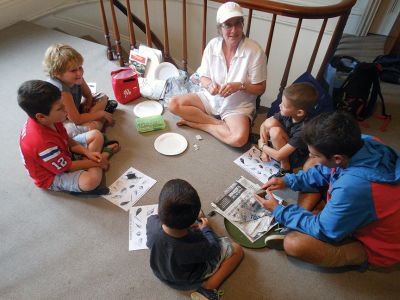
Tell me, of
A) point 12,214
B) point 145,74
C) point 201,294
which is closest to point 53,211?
point 12,214

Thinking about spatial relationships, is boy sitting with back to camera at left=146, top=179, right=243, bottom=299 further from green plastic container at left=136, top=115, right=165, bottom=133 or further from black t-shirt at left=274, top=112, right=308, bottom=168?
green plastic container at left=136, top=115, right=165, bottom=133

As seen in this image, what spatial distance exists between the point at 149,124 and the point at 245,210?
95 centimetres

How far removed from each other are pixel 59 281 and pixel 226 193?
3.18 ft

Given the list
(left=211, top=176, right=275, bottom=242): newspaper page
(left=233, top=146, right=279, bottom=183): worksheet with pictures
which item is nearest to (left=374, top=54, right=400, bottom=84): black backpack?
(left=233, top=146, right=279, bottom=183): worksheet with pictures

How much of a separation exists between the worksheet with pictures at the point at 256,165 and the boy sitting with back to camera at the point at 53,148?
88 centimetres

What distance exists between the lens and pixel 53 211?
1621mm

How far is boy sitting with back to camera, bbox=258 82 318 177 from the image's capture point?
1.56m

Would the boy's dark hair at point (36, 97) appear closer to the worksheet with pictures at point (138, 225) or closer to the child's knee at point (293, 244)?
the worksheet with pictures at point (138, 225)

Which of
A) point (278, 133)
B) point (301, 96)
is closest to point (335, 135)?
point (301, 96)

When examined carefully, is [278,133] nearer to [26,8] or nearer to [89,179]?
[89,179]

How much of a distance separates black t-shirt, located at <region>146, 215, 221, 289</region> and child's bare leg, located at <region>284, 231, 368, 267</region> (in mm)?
391

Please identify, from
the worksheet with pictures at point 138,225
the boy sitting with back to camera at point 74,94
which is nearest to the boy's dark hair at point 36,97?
the boy sitting with back to camera at point 74,94

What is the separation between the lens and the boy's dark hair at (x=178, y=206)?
102 cm

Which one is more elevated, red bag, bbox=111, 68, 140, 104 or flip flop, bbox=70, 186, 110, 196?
red bag, bbox=111, 68, 140, 104
